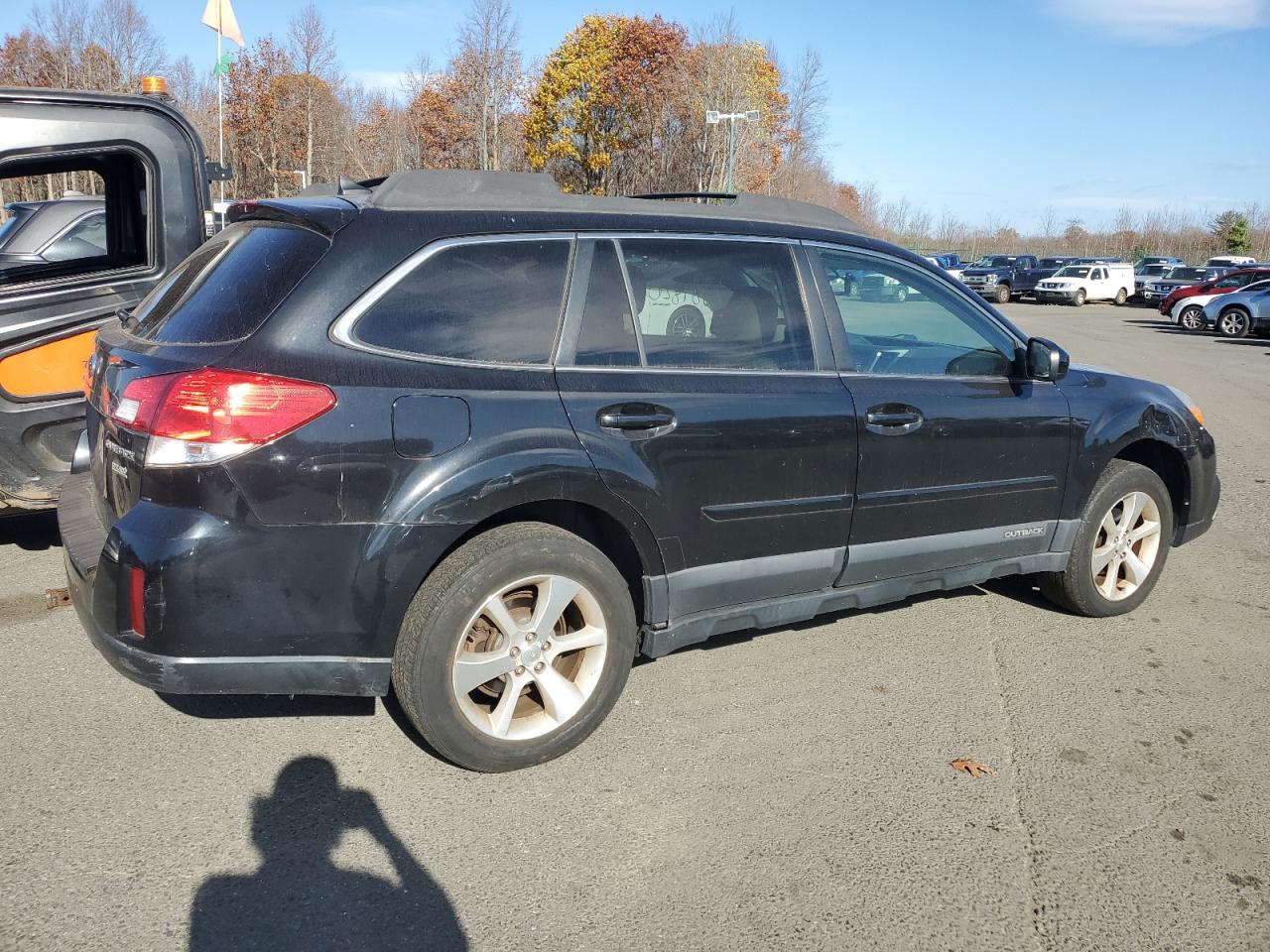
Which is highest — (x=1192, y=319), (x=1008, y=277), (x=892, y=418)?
(x=1008, y=277)

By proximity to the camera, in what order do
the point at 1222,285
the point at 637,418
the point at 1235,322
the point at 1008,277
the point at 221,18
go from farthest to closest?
the point at 1008,277 < the point at 1222,285 < the point at 1235,322 < the point at 221,18 < the point at 637,418

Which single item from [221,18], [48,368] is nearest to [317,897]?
[48,368]

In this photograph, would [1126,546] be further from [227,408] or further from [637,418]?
[227,408]

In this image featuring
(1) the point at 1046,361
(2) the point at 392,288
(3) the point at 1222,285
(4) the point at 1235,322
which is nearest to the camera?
(2) the point at 392,288

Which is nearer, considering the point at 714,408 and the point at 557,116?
the point at 714,408

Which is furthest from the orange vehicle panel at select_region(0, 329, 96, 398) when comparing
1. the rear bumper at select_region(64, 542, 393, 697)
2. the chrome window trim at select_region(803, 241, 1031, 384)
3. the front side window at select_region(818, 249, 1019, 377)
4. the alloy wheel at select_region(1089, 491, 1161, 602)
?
the alloy wheel at select_region(1089, 491, 1161, 602)

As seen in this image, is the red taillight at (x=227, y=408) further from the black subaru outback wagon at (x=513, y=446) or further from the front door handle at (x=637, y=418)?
the front door handle at (x=637, y=418)

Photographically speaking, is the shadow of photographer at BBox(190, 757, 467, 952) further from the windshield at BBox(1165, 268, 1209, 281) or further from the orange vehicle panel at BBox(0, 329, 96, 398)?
the windshield at BBox(1165, 268, 1209, 281)

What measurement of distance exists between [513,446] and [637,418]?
461 mm

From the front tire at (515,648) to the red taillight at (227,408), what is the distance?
65 centimetres

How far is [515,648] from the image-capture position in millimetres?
3252

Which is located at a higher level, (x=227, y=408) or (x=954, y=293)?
(x=954, y=293)

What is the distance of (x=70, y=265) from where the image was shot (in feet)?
18.0

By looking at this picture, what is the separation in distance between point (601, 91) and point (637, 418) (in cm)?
3941
